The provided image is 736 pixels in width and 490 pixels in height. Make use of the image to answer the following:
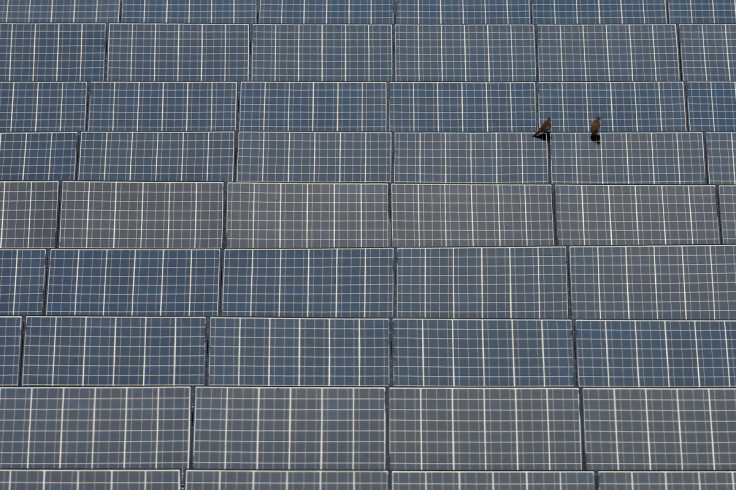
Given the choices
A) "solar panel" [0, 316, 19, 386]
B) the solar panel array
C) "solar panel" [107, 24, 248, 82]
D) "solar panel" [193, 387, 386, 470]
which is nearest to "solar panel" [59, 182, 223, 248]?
the solar panel array

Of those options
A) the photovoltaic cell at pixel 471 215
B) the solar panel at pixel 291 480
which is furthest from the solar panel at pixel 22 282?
the photovoltaic cell at pixel 471 215

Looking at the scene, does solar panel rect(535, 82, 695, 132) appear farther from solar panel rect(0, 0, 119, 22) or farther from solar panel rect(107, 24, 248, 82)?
solar panel rect(0, 0, 119, 22)

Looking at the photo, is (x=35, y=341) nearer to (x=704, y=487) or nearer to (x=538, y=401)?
(x=538, y=401)

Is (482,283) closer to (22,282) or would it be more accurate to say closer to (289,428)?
(289,428)

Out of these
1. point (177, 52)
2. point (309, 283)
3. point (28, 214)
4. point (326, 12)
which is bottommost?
point (309, 283)

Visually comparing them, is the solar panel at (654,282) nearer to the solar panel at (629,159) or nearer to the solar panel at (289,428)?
the solar panel at (629,159)

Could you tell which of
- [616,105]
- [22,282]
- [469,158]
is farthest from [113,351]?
[616,105]
